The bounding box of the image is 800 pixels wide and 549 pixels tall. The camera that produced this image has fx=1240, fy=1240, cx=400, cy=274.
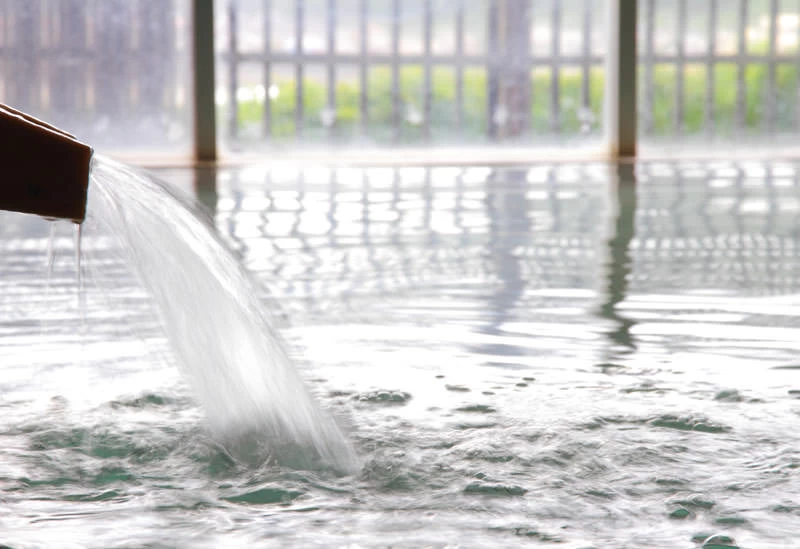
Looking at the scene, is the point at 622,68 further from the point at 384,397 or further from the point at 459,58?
the point at 384,397

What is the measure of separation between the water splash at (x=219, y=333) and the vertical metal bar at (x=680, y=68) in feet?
37.1

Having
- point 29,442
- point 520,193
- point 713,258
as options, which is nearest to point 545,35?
point 520,193

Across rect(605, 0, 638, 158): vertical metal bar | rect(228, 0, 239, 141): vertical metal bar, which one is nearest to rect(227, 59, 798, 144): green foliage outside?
rect(228, 0, 239, 141): vertical metal bar

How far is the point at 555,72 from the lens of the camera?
43.8 ft

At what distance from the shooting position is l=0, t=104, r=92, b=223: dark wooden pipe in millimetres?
1842

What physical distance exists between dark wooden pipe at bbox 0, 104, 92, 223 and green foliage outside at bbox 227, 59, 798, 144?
36.0 feet

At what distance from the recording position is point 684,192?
8.73m

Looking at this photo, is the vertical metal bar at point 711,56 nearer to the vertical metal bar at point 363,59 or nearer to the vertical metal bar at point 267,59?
the vertical metal bar at point 363,59

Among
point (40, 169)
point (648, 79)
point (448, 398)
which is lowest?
point (448, 398)

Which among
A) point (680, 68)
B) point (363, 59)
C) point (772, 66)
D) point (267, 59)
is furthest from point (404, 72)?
point (772, 66)

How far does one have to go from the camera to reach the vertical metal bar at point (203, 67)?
11.5 meters

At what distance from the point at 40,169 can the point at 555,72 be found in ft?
38.9

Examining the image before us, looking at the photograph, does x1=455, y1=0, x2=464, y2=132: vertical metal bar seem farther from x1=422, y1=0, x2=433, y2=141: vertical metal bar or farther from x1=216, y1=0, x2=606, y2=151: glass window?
x1=422, y1=0, x2=433, y2=141: vertical metal bar

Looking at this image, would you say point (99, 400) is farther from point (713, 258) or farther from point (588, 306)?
point (713, 258)
